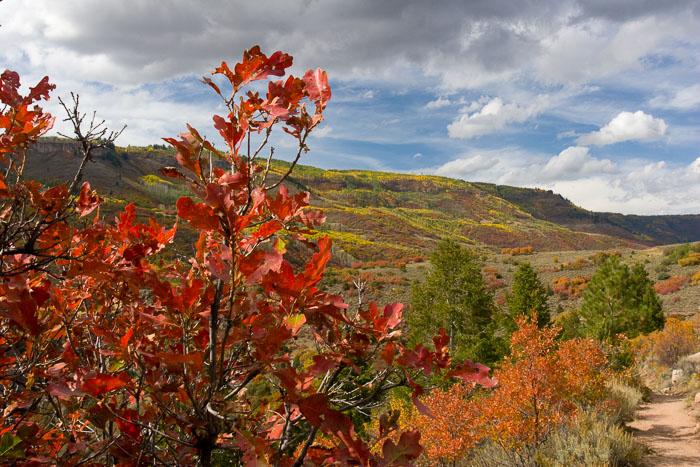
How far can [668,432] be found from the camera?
27.6 ft

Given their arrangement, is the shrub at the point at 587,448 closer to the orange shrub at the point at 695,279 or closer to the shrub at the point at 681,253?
the orange shrub at the point at 695,279

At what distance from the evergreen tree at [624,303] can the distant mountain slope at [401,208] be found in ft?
71.8

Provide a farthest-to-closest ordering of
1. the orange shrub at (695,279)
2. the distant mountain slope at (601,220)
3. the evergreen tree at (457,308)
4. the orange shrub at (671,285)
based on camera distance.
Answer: the distant mountain slope at (601,220)
the orange shrub at (671,285)
the orange shrub at (695,279)
the evergreen tree at (457,308)

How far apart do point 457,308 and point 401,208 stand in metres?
88.9

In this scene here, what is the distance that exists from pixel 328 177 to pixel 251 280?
394 ft

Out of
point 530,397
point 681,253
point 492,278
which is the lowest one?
point 492,278

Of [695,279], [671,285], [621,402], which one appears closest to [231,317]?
[621,402]

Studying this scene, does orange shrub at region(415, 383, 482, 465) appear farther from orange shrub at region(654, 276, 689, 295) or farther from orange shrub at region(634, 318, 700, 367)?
orange shrub at region(654, 276, 689, 295)

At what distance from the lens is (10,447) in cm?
111

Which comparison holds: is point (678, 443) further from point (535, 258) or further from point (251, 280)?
point (535, 258)

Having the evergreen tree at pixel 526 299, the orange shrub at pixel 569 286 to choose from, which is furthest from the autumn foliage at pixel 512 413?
the orange shrub at pixel 569 286

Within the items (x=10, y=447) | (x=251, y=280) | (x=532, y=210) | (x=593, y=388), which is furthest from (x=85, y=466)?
(x=532, y=210)

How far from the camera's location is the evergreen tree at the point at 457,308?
1529 centimetres

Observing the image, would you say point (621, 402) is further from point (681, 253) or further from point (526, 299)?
point (681, 253)
